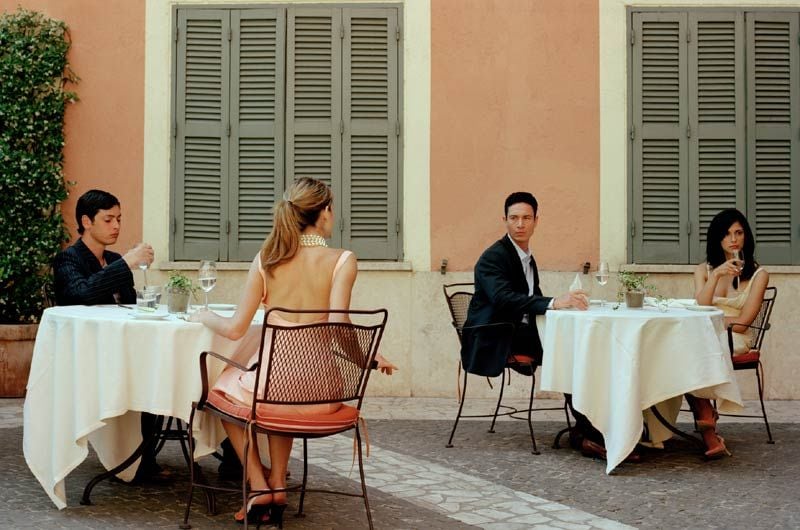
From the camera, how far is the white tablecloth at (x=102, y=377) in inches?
179

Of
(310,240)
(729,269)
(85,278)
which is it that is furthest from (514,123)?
(310,240)

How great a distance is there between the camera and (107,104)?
8.95 m

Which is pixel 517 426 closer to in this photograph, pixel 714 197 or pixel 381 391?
pixel 381 391

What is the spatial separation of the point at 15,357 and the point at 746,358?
5.54 m

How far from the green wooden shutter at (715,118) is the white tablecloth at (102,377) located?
5.27m

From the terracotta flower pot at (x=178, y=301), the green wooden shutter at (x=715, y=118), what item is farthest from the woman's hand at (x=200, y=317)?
the green wooden shutter at (x=715, y=118)

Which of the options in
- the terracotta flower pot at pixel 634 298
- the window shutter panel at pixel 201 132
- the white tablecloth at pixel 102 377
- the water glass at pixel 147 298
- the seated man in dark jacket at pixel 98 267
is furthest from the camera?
the window shutter panel at pixel 201 132

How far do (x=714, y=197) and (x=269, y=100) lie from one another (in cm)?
392

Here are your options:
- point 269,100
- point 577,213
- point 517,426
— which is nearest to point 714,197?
point 577,213

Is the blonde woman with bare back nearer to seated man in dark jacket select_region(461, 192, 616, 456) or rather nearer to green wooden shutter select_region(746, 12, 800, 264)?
seated man in dark jacket select_region(461, 192, 616, 456)

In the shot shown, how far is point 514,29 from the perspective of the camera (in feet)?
29.1

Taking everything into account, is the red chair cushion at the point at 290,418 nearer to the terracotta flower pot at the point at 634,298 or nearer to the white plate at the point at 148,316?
the white plate at the point at 148,316

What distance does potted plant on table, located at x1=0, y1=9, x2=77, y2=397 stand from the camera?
28.5 feet

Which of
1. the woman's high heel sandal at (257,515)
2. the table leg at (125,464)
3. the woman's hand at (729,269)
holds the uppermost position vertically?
the woman's hand at (729,269)
